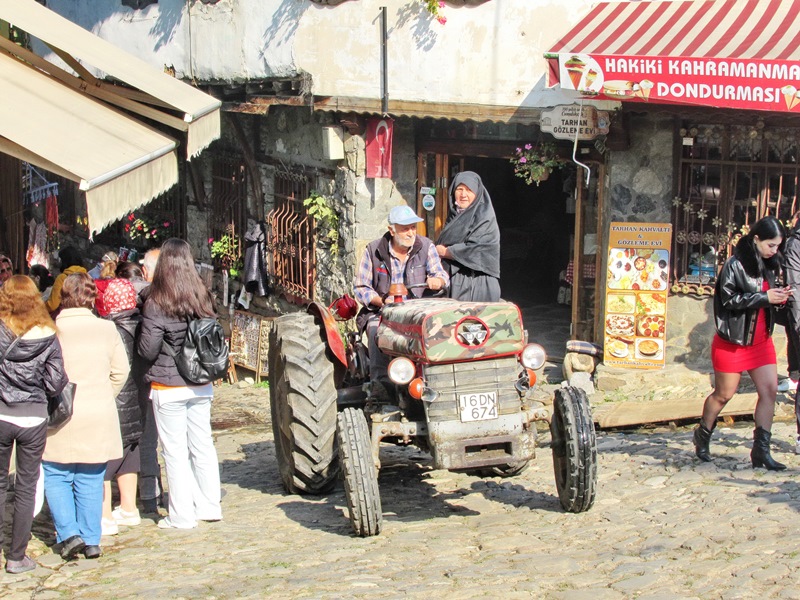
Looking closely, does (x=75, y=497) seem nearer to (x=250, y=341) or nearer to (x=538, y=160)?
(x=538, y=160)

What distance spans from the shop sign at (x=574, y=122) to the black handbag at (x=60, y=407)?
7.05 metres

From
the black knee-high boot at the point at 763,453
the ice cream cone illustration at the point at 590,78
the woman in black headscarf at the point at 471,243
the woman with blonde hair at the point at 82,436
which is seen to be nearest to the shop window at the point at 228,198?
the ice cream cone illustration at the point at 590,78

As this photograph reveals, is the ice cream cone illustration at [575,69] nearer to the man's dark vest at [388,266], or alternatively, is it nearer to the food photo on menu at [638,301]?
the food photo on menu at [638,301]

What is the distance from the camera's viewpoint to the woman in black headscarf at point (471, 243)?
8266mm

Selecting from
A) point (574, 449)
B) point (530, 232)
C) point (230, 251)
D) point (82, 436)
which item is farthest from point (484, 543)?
point (530, 232)

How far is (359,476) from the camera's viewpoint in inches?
253

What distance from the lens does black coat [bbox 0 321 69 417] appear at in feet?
19.9

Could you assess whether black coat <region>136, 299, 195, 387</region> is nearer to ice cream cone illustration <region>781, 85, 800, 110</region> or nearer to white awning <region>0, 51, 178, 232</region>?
white awning <region>0, 51, 178, 232</region>

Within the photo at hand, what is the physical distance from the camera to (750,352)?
7.89 meters

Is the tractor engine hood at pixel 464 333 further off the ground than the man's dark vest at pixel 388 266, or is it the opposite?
the man's dark vest at pixel 388 266

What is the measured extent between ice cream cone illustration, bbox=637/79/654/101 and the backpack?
562cm

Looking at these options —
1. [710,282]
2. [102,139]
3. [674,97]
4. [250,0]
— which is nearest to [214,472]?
[102,139]

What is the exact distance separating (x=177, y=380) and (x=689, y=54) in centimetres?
625

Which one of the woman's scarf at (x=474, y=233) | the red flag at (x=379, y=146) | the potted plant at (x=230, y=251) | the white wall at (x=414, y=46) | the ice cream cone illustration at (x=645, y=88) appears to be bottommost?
the potted plant at (x=230, y=251)
